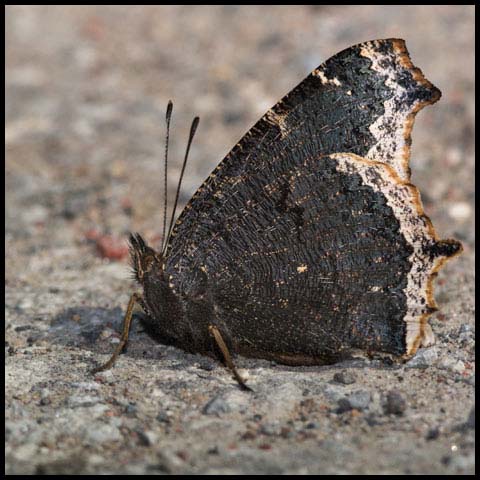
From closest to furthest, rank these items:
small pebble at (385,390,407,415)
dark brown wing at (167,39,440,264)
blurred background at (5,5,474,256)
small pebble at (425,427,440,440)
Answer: small pebble at (425,427,440,440), small pebble at (385,390,407,415), dark brown wing at (167,39,440,264), blurred background at (5,5,474,256)

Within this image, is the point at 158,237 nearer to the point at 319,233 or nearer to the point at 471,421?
the point at 319,233

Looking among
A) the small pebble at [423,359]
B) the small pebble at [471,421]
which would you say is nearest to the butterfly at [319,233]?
the small pebble at [423,359]

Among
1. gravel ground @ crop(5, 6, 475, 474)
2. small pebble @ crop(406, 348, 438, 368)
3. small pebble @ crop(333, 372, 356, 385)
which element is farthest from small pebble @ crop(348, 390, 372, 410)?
small pebble @ crop(406, 348, 438, 368)

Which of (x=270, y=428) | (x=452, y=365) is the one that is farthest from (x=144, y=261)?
(x=452, y=365)

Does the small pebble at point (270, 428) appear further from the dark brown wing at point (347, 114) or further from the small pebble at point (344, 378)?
the dark brown wing at point (347, 114)

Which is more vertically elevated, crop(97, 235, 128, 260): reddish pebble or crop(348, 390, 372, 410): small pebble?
crop(97, 235, 128, 260): reddish pebble

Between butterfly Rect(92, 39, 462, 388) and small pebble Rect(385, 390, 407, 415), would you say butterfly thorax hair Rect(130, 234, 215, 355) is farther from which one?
small pebble Rect(385, 390, 407, 415)
